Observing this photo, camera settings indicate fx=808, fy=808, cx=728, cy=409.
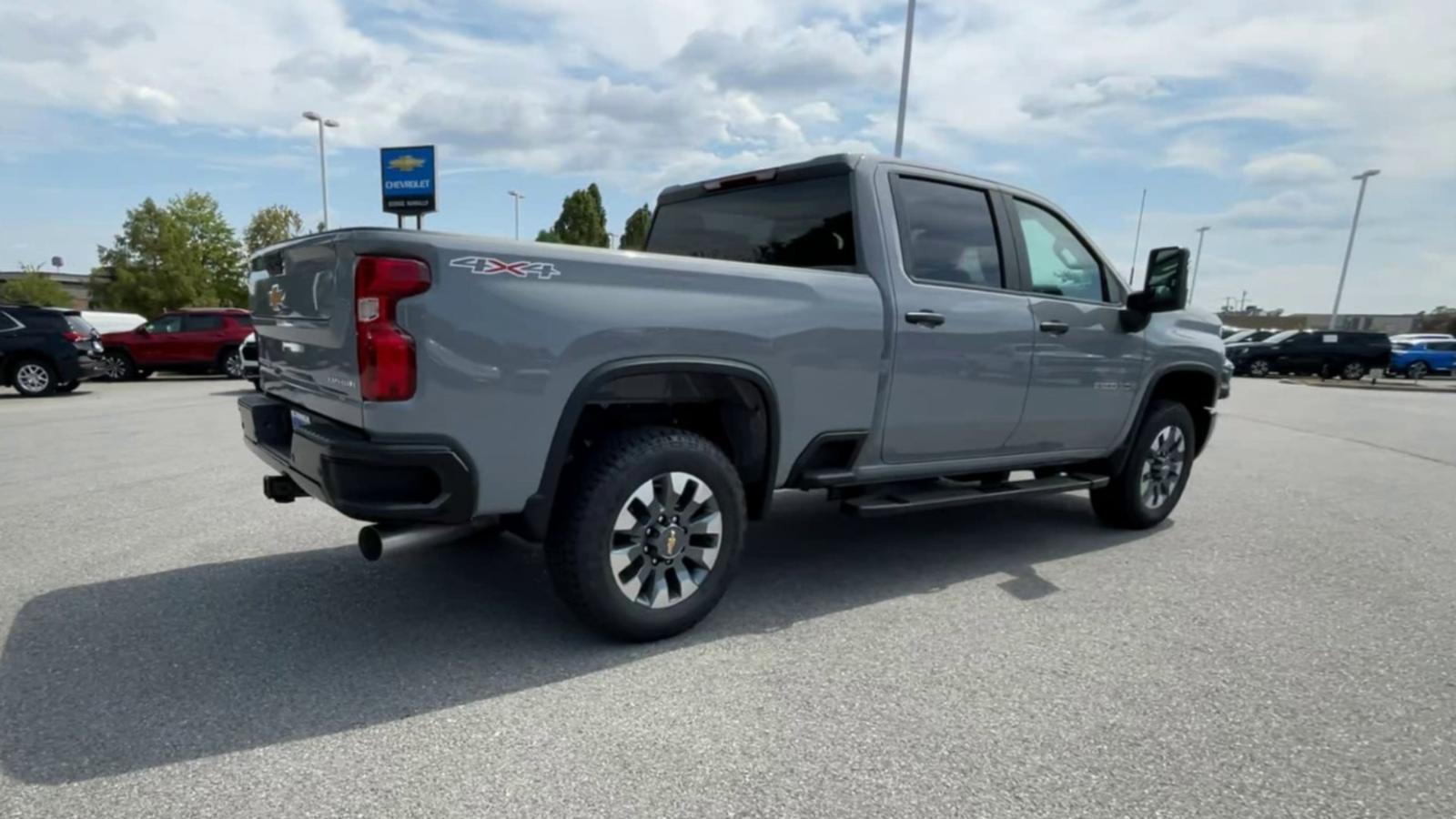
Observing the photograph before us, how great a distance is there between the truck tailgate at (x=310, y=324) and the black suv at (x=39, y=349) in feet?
43.2

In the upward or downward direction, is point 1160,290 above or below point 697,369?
above

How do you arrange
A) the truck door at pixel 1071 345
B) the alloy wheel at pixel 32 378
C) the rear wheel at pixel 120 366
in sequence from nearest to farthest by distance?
the truck door at pixel 1071 345
the alloy wheel at pixel 32 378
the rear wheel at pixel 120 366

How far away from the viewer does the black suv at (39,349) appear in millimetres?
13242

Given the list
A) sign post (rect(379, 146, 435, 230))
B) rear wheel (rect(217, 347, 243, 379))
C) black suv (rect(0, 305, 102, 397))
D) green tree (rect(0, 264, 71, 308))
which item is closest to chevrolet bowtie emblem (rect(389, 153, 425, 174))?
sign post (rect(379, 146, 435, 230))

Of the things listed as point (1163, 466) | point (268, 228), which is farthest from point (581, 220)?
point (1163, 466)

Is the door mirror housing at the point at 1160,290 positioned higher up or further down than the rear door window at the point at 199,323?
higher up

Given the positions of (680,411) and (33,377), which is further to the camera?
(33,377)

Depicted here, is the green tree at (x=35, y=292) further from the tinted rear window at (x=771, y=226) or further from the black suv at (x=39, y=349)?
the tinted rear window at (x=771, y=226)

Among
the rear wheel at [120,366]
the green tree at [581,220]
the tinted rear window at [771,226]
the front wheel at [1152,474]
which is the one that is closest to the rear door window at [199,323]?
the rear wheel at [120,366]

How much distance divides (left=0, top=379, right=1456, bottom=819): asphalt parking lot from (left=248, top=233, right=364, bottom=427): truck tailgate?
3.27 ft

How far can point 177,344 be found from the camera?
1747cm

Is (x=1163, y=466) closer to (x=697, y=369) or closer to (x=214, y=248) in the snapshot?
(x=697, y=369)

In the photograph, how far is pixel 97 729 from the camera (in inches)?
99.1

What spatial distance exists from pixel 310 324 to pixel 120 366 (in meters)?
18.4
